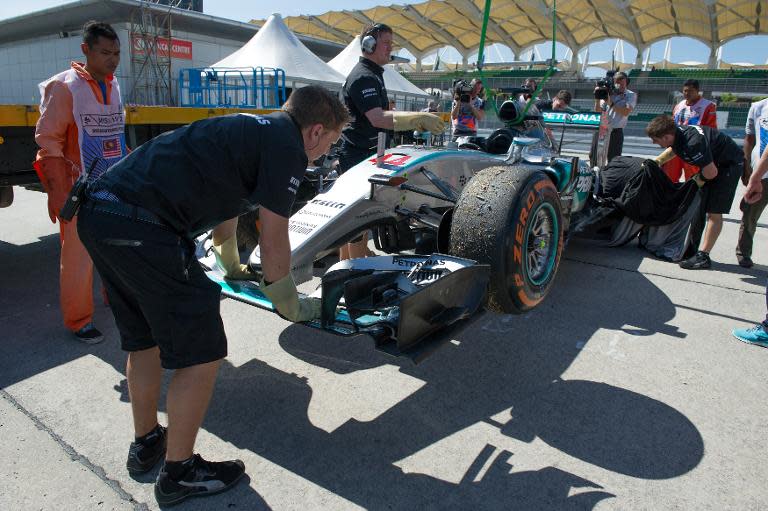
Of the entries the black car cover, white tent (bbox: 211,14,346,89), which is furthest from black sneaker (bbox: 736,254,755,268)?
white tent (bbox: 211,14,346,89)

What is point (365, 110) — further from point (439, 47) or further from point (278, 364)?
point (439, 47)

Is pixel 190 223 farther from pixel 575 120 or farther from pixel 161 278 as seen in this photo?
pixel 575 120

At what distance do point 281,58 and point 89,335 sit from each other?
14991 millimetres

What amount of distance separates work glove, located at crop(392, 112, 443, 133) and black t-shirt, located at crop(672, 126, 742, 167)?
295cm

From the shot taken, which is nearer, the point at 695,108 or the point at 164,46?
the point at 695,108

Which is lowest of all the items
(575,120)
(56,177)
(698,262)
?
(698,262)

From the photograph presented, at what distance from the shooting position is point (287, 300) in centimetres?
214

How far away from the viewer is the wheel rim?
10.5 feet

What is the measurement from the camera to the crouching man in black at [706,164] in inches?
200

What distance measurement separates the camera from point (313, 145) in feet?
6.93

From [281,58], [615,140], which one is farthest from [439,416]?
[281,58]

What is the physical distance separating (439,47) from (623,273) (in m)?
52.0

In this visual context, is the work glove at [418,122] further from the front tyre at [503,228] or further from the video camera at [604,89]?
the video camera at [604,89]

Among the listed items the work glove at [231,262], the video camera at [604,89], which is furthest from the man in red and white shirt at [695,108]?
the work glove at [231,262]
